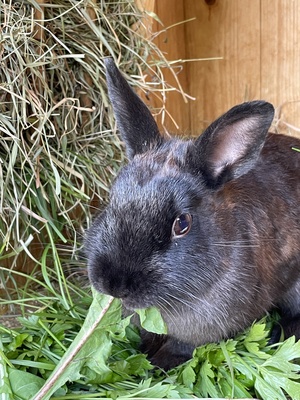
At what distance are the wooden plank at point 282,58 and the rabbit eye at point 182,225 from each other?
141 cm

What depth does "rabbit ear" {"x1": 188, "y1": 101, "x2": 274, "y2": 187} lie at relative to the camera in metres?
1.48

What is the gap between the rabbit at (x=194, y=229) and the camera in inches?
56.4

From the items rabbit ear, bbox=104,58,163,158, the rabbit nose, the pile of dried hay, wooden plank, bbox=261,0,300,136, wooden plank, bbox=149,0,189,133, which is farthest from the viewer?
wooden plank, bbox=149,0,189,133

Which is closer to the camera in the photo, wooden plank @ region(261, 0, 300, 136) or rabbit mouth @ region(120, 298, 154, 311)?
rabbit mouth @ region(120, 298, 154, 311)

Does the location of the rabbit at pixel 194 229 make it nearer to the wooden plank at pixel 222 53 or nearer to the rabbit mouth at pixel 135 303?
the rabbit mouth at pixel 135 303

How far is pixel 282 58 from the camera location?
2674 millimetres

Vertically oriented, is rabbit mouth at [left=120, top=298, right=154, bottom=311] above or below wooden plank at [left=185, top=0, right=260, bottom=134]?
below

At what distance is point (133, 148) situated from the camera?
1694 millimetres

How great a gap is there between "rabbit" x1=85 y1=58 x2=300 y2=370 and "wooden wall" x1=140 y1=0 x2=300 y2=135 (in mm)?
952

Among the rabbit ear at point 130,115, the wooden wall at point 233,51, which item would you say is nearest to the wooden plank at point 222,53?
the wooden wall at point 233,51

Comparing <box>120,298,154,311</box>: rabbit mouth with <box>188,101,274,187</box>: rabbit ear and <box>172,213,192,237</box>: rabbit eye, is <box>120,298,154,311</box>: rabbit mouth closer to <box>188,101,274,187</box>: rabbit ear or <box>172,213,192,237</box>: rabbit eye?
<box>172,213,192,237</box>: rabbit eye

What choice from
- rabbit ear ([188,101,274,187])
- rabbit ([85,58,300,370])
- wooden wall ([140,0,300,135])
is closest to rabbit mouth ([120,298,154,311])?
rabbit ([85,58,300,370])

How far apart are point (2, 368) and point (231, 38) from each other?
186 cm

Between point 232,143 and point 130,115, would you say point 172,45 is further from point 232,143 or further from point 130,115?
point 232,143
